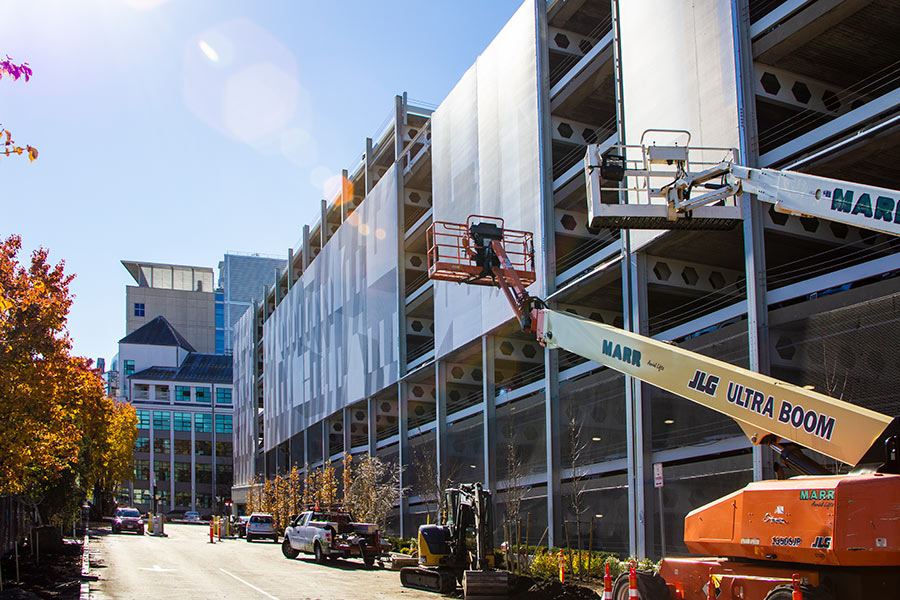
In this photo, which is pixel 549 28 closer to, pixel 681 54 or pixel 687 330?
pixel 681 54

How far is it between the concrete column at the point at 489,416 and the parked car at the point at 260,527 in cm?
2215

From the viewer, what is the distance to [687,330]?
24203 mm

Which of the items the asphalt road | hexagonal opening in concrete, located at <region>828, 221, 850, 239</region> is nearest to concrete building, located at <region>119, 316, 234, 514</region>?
the asphalt road

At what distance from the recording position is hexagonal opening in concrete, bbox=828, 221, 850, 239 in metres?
21.8

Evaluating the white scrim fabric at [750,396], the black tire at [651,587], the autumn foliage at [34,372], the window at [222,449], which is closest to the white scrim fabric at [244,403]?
the window at [222,449]

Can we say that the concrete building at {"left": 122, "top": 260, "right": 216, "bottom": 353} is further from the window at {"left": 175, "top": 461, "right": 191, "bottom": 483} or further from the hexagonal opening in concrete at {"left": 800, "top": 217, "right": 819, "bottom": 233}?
the hexagonal opening in concrete at {"left": 800, "top": 217, "right": 819, "bottom": 233}

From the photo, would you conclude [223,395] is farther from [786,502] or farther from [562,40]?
[786,502]

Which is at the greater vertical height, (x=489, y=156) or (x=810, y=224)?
(x=489, y=156)

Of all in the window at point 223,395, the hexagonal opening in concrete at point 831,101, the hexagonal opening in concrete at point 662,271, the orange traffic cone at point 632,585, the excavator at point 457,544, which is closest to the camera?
the orange traffic cone at point 632,585

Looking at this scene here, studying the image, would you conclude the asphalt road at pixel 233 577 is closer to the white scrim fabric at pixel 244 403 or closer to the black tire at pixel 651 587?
the black tire at pixel 651 587

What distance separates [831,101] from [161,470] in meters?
129

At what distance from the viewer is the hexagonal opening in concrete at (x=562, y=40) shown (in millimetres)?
32500

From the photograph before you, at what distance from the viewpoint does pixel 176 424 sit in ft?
452

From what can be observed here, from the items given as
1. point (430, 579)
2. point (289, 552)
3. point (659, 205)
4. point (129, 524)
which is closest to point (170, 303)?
point (129, 524)
